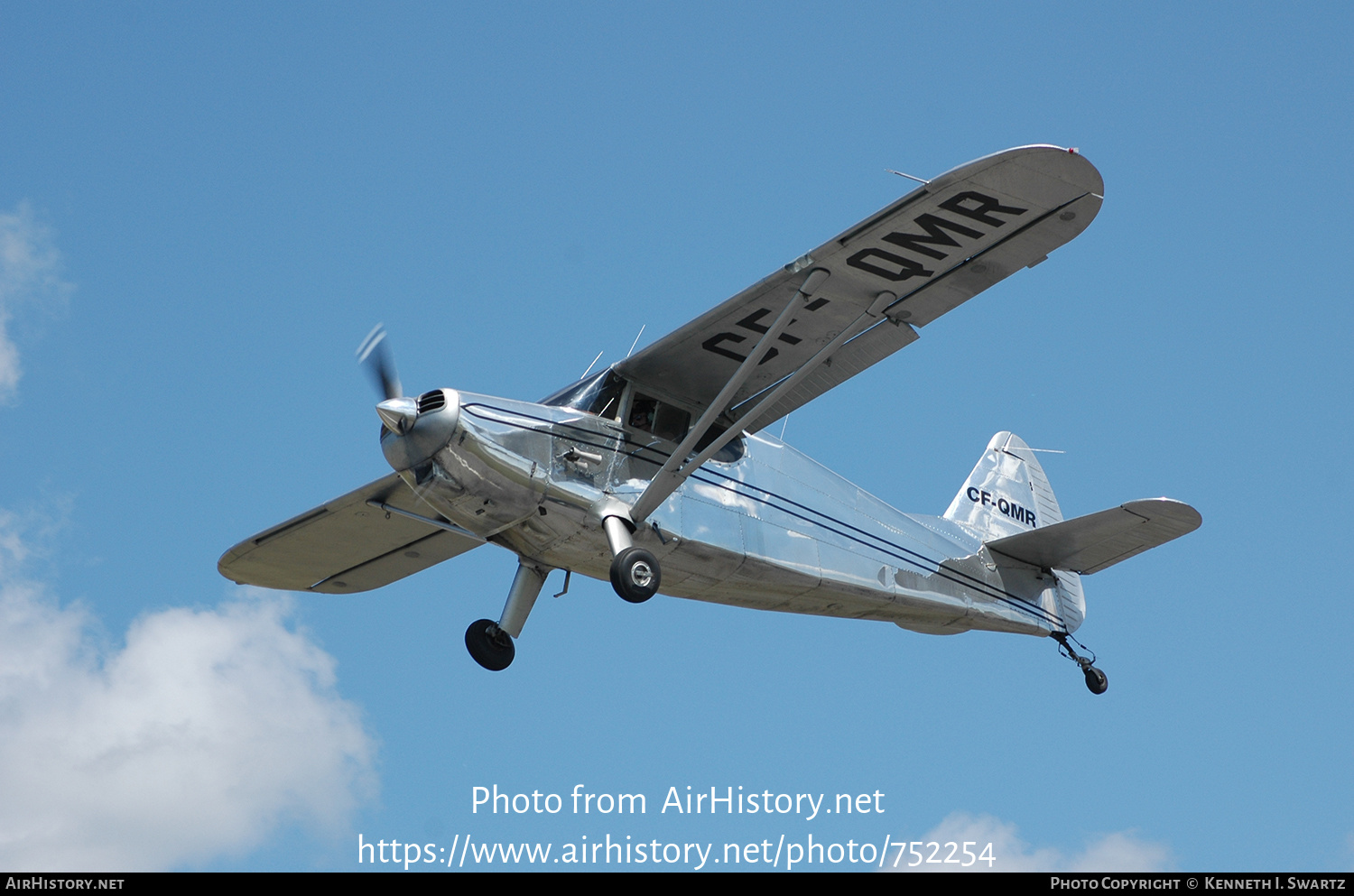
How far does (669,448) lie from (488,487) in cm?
172

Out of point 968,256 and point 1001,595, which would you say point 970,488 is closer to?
point 1001,595

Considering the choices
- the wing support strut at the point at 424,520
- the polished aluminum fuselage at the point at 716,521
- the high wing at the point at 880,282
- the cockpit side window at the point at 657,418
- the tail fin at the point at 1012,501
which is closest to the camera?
the high wing at the point at 880,282

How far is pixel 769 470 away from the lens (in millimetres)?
13188

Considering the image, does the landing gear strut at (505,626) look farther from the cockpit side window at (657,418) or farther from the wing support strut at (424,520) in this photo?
the cockpit side window at (657,418)

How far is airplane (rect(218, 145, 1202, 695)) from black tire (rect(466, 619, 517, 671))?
0.02 metres

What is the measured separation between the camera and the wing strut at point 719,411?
11633 mm

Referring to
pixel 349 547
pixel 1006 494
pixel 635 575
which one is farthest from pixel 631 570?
pixel 1006 494

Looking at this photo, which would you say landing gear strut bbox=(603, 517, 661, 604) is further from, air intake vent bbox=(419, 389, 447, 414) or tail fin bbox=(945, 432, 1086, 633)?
tail fin bbox=(945, 432, 1086, 633)

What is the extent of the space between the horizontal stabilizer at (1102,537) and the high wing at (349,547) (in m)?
5.67

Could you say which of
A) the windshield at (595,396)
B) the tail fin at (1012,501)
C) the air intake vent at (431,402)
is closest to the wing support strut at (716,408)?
the windshield at (595,396)

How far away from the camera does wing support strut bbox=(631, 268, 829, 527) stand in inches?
457

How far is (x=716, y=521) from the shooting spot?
1255 centimetres

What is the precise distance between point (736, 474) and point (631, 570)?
1900 millimetres
